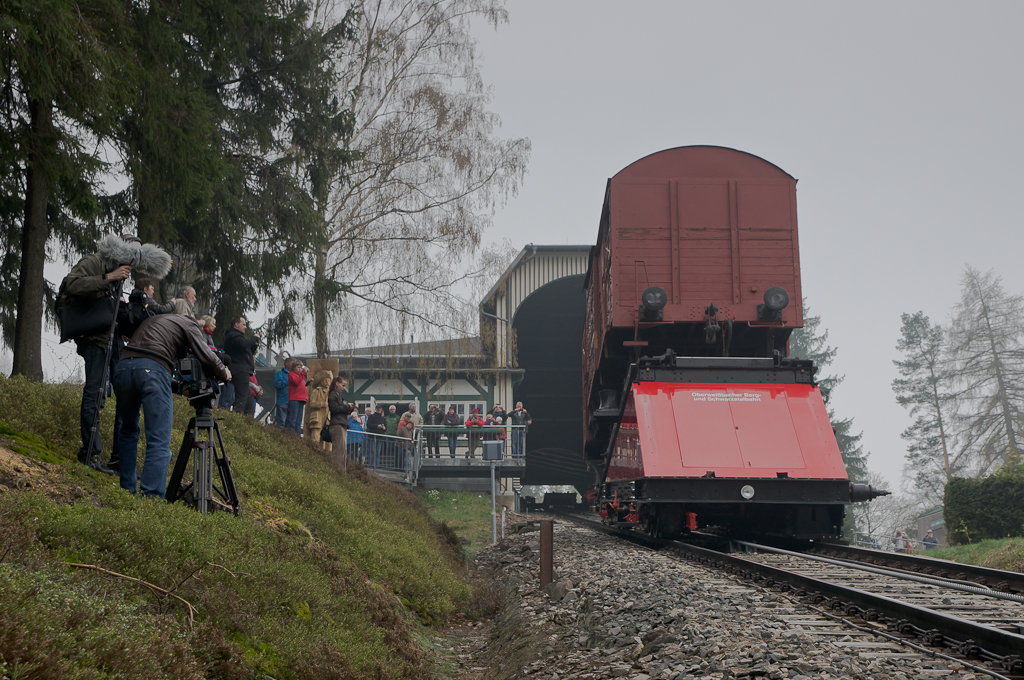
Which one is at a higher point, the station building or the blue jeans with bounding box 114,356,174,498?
the station building

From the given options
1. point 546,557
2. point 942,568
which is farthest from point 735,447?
point 546,557

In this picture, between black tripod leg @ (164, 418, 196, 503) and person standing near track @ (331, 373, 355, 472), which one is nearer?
black tripod leg @ (164, 418, 196, 503)

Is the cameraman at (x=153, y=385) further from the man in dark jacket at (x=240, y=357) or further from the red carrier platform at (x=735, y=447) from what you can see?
the man in dark jacket at (x=240, y=357)

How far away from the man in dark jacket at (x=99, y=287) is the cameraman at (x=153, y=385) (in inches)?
19.3

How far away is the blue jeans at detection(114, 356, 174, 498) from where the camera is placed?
4859 mm

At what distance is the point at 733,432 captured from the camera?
9672 millimetres

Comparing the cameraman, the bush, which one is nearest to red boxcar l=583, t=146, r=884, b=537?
the bush

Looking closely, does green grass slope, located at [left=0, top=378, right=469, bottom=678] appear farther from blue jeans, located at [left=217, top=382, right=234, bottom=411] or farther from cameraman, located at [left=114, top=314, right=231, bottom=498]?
blue jeans, located at [left=217, top=382, right=234, bottom=411]

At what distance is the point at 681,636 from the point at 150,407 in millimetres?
3542

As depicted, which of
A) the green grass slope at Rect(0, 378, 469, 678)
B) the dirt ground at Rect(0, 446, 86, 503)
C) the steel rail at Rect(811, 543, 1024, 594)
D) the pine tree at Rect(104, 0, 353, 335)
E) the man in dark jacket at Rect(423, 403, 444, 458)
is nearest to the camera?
the green grass slope at Rect(0, 378, 469, 678)

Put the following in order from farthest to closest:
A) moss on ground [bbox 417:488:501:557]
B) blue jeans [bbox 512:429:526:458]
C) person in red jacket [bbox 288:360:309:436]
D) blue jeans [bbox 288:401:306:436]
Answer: blue jeans [bbox 512:429:526:458], moss on ground [bbox 417:488:501:557], blue jeans [bbox 288:401:306:436], person in red jacket [bbox 288:360:309:436]

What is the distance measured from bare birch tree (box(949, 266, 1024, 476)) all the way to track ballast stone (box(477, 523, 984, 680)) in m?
36.6

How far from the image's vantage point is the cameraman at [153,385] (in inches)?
192

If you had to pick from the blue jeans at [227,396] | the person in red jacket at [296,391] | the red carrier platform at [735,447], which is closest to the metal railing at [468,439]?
the person in red jacket at [296,391]
